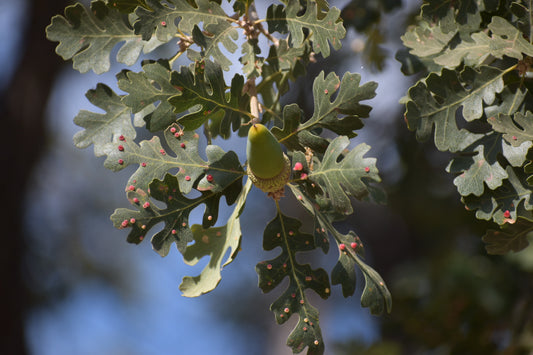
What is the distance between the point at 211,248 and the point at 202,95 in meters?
0.26

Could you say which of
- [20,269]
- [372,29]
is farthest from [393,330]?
[20,269]

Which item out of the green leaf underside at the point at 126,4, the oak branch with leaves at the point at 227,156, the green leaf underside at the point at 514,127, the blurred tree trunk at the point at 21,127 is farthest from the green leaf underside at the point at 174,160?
the blurred tree trunk at the point at 21,127

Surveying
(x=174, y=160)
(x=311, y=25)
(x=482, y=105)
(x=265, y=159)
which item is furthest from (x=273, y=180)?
(x=482, y=105)

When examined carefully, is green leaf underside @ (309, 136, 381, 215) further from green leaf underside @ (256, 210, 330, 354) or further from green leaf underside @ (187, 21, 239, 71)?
green leaf underside @ (187, 21, 239, 71)

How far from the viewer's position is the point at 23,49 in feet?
12.0

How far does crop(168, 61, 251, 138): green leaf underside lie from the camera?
0.81m

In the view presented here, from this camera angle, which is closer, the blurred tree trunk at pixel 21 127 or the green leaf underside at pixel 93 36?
the green leaf underside at pixel 93 36

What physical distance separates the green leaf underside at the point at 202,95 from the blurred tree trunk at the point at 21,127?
306 cm

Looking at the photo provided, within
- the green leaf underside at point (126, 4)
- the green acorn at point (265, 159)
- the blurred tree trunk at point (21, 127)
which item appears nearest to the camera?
the green acorn at point (265, 159)

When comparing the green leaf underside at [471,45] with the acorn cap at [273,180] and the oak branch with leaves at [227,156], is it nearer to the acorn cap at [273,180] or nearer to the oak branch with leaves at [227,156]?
the oak branch with leaves at [227,156]

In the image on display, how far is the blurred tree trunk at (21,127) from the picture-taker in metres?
3.53

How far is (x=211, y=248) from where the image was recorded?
0.92m

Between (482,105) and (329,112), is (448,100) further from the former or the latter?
(329,112)

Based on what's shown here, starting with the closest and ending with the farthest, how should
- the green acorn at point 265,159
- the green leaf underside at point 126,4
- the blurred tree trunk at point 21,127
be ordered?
the green acorn at point 265,159
the green leaf underside at point 126,4
the blurred tree trunk at point 21,127
